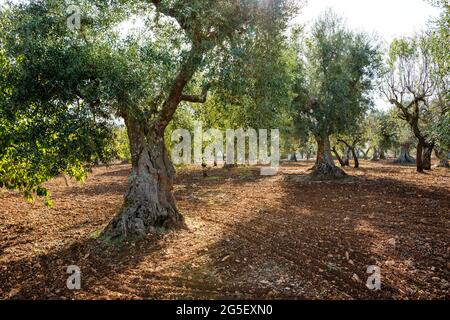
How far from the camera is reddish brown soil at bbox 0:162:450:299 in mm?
7421

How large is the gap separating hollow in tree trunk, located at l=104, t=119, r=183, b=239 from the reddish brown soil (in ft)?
2.24

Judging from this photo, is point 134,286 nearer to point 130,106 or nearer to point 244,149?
point 130,106

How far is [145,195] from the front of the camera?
11.8 m

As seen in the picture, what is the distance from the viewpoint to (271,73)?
11375 millimetres

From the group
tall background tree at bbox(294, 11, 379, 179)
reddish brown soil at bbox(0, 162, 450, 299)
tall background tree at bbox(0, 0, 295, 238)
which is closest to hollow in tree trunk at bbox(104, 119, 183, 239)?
tall background tree at bbox(0, 0, 295, 238)

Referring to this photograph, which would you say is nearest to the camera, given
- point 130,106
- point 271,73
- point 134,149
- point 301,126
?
point 130,106

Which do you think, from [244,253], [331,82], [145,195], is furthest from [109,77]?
[331,82]

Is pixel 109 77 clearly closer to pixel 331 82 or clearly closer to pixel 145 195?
pixel 145 195

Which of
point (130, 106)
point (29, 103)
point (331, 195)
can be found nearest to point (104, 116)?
point (130, 106)

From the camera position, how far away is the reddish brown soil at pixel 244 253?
24.3ft

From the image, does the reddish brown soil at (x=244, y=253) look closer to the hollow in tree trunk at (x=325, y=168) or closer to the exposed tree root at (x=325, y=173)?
the exposed tree root at (x=325, y=173)

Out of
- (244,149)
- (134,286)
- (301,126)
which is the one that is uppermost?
(301,126)

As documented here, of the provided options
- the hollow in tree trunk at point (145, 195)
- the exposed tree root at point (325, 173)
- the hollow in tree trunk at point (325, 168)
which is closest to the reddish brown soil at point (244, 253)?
the hollow in tree trunk at point (145, 195)
